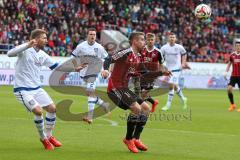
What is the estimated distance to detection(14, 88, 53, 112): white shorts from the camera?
10.8m

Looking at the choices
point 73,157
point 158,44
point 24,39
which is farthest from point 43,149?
point 158,44

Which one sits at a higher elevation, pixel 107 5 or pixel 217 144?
pixel 107 5

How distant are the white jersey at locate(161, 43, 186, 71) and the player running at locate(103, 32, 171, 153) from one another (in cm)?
1067

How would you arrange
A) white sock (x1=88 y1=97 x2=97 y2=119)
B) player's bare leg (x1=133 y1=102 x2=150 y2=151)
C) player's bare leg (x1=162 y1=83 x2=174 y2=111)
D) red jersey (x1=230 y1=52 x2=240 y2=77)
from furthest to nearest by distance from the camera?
red jersey (x1=230 y1=52 x2=240 y2=77) < player's bare leg (x1=162 y1=83 x2=174 y2=111) < white sock (x1=88 y1=97 x2=97 y2=119) < player's bare leg (x1=133 y1=102 x2=150 y2=151)

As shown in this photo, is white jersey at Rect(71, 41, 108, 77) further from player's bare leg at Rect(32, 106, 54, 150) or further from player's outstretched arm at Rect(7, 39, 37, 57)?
player's outstretched arm at Rect(7, 39, 37, 57)

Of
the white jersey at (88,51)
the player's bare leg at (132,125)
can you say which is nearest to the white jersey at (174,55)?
the white jersey at (88,51)

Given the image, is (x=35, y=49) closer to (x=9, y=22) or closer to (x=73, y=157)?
(x=73, y=157)

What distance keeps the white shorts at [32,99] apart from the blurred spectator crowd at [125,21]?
2376 cm

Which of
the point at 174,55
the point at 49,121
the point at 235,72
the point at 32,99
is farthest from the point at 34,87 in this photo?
the point at 235,72

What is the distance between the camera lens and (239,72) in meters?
22.0

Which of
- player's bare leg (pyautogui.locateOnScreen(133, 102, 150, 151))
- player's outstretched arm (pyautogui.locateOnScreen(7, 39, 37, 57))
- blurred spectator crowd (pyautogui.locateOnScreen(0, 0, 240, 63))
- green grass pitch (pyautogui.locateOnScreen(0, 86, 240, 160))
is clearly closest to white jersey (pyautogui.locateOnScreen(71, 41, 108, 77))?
green grass pitch (pyautogui.locateOnScreen(0, 86, 240, 160))

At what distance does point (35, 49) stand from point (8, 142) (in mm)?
1938

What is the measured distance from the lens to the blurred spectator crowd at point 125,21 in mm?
36125

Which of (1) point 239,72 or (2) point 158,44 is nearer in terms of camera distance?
(1) point 239,72
